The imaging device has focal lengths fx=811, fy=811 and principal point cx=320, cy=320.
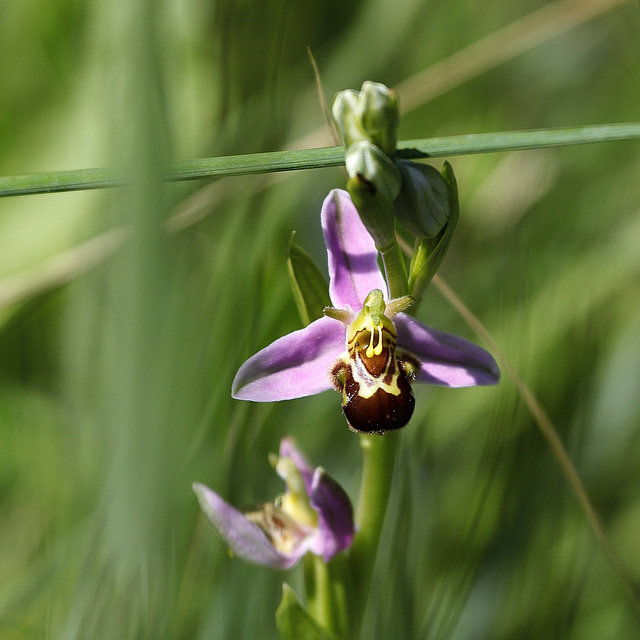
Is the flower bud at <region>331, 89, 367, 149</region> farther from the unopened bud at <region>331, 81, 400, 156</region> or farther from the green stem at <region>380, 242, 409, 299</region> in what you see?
the green stem at <region>380, 242, 409, 299</region>

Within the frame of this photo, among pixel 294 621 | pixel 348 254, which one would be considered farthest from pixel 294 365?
pixel 294 621

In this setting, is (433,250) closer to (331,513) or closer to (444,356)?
(444,356)

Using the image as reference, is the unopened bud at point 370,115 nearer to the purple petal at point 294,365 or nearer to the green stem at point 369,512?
the purple petal at point 294,365

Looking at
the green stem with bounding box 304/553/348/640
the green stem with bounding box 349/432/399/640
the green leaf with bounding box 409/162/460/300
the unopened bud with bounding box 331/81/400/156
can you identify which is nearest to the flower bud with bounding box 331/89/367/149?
the unopened bud with bounding box 331/81/400/156

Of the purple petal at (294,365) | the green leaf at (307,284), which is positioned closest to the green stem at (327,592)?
the purple petal at (294,365)

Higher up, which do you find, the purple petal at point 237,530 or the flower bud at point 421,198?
the flower bud at point 421,198
